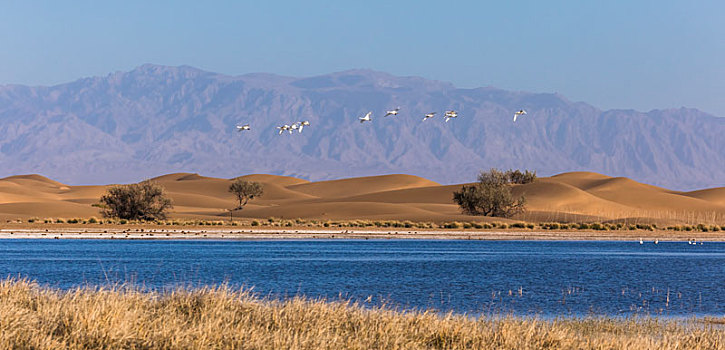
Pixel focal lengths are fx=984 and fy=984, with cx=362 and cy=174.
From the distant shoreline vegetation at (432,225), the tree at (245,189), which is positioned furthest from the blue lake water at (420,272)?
the tree at (245,189)

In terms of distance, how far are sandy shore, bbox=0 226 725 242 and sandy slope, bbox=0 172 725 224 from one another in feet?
57.6

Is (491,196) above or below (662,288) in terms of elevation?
above

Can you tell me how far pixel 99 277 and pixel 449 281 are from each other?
12.1 metres

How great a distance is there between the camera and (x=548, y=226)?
103 m

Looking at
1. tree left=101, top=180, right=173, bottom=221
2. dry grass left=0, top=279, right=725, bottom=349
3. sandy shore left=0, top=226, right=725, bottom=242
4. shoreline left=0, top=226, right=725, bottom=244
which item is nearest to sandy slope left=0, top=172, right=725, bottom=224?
tree left=101, top=180, right=173, bottom=221

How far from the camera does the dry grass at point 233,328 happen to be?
13.6 meters

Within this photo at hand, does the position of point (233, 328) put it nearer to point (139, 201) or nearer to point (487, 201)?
point (139, 201)

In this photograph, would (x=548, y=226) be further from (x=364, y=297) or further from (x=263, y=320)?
(x=263, y=320)

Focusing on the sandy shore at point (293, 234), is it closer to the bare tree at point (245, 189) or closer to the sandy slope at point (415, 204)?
the sandy slope at point (415, 204)

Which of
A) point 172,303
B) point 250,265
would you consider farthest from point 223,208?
point 172,303

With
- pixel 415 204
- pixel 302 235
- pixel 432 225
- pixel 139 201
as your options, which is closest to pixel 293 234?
pixel 302 235

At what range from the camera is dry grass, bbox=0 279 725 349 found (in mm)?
13648

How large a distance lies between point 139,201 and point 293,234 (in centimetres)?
2052

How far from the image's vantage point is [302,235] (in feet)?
258
